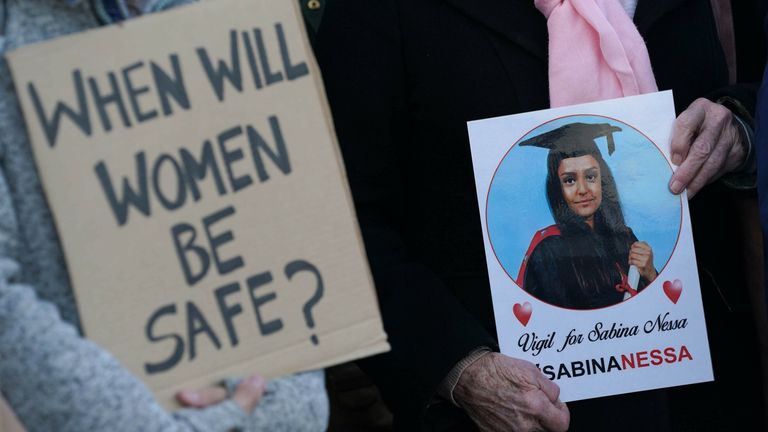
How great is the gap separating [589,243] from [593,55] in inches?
15.3

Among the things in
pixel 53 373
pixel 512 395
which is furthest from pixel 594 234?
pixel 53 373

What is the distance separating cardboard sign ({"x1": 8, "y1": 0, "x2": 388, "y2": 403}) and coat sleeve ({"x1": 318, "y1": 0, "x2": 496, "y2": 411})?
0.57m

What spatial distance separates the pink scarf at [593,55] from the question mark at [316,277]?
789 millimetres

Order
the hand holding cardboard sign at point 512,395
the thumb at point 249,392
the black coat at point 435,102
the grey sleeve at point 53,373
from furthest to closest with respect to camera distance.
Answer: the black coat at point 435,102
the hand holding cardboard sign at point 512,395
the thumb at point 249,392
the grey sleeve at point 53,373

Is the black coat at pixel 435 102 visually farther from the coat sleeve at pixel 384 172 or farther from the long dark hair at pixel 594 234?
the long dark hair at pixel 594 234

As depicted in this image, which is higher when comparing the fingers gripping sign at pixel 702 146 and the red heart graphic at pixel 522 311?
the fingers gripping sign at pixel 702 146

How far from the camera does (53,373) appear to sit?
1.41 meters

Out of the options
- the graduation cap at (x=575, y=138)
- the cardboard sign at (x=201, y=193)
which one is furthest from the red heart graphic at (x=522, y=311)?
the cardboard sign at (x=201, y=193)

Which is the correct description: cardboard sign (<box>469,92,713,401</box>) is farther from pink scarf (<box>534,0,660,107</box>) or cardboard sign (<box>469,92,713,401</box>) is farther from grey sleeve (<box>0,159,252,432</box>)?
grey sleeve (<box>0,159,252,432</box>)

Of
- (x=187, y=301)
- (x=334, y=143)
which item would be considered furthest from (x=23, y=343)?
(x=334, y=143)

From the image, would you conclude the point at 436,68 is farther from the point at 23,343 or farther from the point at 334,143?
the point at 23,343

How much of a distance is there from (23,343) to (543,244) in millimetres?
1071

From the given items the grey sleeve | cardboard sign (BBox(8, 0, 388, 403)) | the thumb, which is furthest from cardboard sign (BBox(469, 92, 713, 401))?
the grey sleeve

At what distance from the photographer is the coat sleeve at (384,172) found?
217 centimetres
